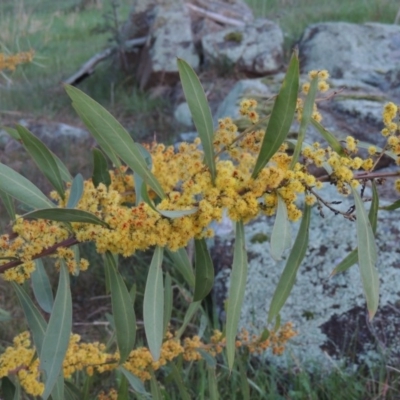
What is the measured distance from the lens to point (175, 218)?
811 mm

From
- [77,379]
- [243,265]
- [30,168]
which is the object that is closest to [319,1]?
[30,168]

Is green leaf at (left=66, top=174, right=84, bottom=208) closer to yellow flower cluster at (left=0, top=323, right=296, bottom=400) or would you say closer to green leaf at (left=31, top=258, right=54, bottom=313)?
green leaf at (left=31, top=258, right=54, bottom=313)

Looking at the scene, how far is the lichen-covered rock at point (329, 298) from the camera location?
1.88 metres

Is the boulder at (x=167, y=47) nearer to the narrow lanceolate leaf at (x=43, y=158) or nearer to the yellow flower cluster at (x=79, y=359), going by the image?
the yellow flower cluster at (x=79, y=359)

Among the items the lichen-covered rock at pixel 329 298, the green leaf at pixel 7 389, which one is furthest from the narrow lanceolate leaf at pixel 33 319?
the lichen-covered rock at pixel 329 298

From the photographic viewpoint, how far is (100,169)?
1.09m

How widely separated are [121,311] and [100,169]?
305 mm

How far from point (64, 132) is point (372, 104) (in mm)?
2506

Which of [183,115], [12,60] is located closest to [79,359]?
[12,60]

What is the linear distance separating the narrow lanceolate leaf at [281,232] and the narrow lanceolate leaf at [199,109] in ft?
0.40

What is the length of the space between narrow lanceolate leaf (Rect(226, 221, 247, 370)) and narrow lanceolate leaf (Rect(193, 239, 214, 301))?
0.22 feet

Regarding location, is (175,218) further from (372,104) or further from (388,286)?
(372,104)

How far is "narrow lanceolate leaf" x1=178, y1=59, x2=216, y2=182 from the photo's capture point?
85 cm

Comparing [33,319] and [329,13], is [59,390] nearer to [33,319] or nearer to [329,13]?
[33,319]
